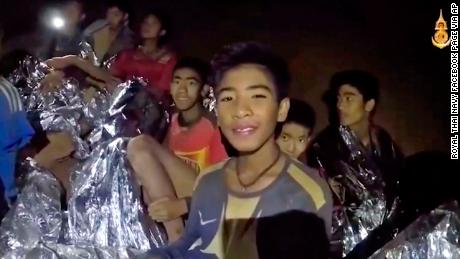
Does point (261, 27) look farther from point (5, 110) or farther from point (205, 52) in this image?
point (5, 110)

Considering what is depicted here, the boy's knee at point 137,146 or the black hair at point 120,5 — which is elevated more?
the black hair at point 120,5

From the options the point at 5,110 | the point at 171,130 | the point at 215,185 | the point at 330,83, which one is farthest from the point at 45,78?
the point at 330,83

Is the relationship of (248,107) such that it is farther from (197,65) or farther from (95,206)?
(95,206)

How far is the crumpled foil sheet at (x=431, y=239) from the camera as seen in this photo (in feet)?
3.84

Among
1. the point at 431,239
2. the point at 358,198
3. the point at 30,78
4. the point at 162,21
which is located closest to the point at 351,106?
the point at 358,198

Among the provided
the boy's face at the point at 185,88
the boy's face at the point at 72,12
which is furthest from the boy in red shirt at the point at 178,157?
the boy's face at the point at 72,12

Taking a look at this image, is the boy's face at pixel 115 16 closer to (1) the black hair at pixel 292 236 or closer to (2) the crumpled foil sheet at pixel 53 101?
(2) the crumpled foil sheet at pixel 53 101

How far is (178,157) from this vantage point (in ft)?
3.92

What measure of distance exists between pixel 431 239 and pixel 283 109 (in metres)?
0.35


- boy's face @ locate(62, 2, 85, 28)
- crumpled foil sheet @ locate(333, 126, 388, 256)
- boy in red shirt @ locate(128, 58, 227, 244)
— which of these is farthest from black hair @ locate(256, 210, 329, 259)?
boy's face @ locate(62, 2, 85, 28)

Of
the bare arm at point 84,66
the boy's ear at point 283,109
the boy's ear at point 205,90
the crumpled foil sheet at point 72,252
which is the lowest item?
the crumpled foil sheet at point 72,252

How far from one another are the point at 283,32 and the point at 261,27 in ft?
0.13

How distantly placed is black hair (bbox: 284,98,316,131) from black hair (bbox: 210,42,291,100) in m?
0.03

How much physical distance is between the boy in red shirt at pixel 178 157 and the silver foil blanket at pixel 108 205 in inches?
0.9
